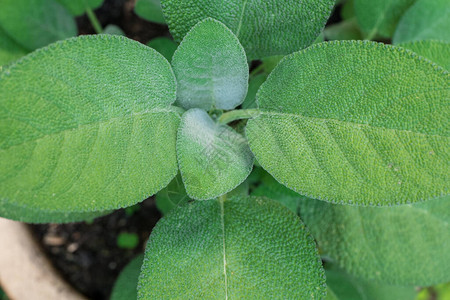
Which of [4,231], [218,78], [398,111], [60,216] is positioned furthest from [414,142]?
[4,231]

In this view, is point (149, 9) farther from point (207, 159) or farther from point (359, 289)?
point (359, 289)

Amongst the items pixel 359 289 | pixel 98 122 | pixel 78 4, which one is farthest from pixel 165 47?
pixel 359 289

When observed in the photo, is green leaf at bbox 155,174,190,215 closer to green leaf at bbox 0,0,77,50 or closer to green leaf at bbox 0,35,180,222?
green leaf at bbox 0,35,180,222

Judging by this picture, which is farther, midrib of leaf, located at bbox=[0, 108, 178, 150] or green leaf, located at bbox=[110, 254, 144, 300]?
green leaf, located at bbox=[110, 254, 144, 300]

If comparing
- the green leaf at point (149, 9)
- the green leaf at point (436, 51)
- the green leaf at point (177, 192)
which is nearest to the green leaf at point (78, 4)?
the green leaf at point (149, 9)

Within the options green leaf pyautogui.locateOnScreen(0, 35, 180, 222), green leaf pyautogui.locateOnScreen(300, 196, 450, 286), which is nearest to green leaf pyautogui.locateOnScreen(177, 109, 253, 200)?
green leaf pyautogui.locateOnScreen(0, 35, 180, 222)

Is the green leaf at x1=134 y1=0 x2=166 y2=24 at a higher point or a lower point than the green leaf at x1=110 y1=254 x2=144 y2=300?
higher
